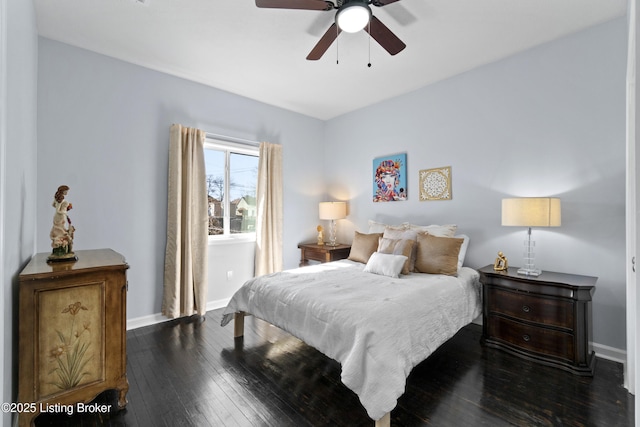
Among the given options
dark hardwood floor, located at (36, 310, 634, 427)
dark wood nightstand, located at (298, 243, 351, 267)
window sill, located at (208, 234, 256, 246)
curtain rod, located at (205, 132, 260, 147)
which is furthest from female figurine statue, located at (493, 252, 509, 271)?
curtain rod, located at (205, 132, 260, 147)

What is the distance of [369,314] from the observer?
1.87 metres

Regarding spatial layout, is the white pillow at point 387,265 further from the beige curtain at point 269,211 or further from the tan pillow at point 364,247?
the beige curtain at point 269,211

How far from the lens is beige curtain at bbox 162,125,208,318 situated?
10.9 ft

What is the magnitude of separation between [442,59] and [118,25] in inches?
120

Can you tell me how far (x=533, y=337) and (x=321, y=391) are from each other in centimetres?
179

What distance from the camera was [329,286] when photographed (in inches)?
96.3

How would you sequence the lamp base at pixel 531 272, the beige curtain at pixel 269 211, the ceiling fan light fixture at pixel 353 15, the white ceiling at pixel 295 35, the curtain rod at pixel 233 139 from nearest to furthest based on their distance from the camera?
the ceiling fan light fixture at pixel 353 15, the white ceiling at pixel 295 35, the lamp base at pixel 531 272, the curtain rod at pixel 233 139, the beige curtain at pixel 269 211

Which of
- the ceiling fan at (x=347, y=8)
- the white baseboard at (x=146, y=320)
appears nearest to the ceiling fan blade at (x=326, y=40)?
the ceiling fan at (x=347, y=8)

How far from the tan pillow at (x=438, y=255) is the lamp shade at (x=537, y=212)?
0.56 meters

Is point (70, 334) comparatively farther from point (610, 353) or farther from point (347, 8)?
point (610, 353)

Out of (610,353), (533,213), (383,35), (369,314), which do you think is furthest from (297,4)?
(610,353)

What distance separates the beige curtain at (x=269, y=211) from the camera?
4.13 metres

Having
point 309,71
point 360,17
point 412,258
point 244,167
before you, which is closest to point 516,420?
point 412,258

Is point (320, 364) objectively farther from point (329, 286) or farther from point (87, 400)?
point (87, 400)
